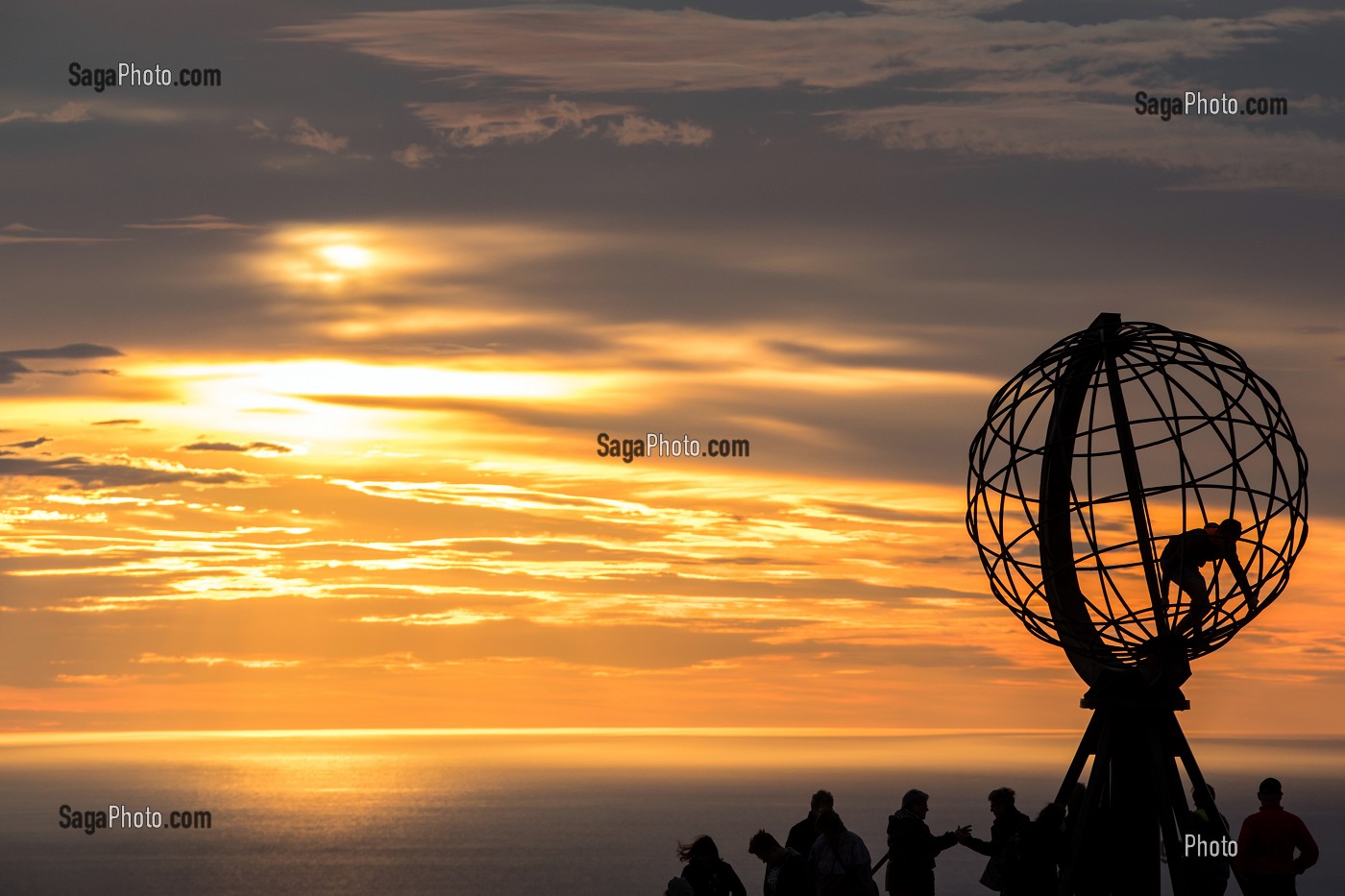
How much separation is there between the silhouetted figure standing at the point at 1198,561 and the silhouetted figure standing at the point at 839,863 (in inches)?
230

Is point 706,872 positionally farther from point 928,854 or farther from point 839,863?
point 928,854

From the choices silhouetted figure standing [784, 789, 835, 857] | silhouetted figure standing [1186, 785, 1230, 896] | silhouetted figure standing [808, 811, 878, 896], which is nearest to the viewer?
silhouetted figure standing [808, 811, 878, 896]

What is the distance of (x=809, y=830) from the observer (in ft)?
55.8

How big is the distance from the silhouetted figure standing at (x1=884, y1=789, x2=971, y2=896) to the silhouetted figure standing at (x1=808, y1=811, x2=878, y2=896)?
2.75ft

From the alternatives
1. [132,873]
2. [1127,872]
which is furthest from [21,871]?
[1127,872]

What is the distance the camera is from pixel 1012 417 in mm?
20203

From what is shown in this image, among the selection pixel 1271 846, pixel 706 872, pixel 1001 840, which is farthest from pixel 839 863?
pixel 1271 846

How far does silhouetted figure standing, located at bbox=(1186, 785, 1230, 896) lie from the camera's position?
18.9 m

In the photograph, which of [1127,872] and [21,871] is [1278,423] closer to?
[1127,872]

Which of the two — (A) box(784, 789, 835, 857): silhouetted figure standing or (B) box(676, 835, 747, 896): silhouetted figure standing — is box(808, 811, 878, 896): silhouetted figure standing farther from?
(B) box(676, 835, 747, 896): silhouetted figure standing

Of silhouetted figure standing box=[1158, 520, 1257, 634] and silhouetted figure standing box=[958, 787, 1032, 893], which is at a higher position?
silhouetted figure standing box=[1158, 520, 1257, 634]

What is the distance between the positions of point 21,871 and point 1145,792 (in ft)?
600

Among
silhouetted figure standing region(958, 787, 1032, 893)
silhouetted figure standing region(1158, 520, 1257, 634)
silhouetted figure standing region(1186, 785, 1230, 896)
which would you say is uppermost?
silhouetted figure standing region(1158, 520, 1257, 634)

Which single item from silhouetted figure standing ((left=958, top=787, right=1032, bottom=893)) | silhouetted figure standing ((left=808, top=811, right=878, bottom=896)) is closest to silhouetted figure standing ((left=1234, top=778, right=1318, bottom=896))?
silhouetted figure standing ((left=958, top=787, right=1032, bottom=893))
